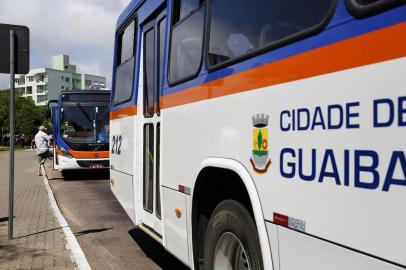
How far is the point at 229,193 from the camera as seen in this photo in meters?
3.71

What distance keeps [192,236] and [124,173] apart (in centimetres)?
287

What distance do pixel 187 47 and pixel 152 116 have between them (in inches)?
55.3

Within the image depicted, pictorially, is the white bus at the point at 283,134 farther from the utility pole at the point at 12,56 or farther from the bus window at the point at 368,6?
the utility pole at the point at 12,56

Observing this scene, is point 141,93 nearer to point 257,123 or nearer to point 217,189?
point 217,189

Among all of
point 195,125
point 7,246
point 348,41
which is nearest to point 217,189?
point 195,125

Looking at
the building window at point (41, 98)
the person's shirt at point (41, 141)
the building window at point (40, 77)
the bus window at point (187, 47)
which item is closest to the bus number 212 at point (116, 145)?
the bus window at point (187, 47)

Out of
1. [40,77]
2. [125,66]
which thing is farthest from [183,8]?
[40,77]

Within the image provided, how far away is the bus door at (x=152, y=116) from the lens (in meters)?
5.42

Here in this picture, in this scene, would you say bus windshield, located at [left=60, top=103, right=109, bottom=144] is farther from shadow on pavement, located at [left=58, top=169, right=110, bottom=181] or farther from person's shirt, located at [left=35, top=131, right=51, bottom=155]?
shadow on pavement, located at [left=58, top=169, right=110, bottom=181]

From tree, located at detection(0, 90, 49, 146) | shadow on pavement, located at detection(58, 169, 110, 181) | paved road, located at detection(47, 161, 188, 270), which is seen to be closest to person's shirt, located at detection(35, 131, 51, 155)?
shadow on pavement, located at detection(58, 169, 110, 181)

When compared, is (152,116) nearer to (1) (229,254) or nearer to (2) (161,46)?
(2) (161,46)

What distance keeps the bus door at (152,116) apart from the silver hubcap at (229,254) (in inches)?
64.5

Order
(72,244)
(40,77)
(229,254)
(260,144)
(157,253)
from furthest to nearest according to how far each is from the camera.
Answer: (40,77), (72,244), (157,253), (229,254), (260,144)

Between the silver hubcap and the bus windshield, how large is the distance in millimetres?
13881
